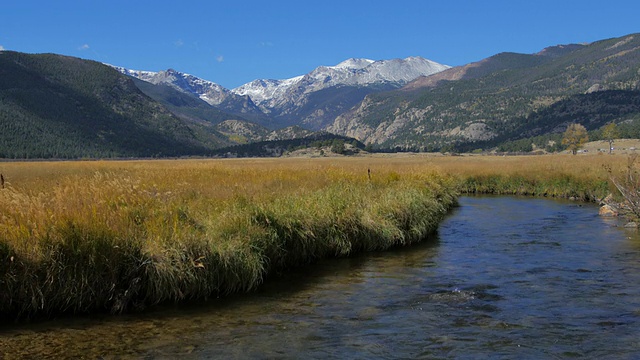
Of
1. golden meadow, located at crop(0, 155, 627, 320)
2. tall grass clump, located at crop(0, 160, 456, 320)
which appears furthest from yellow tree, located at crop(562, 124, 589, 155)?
tall grass clump, located at crop(0, 160, 456, 320)

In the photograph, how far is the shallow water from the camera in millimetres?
9164

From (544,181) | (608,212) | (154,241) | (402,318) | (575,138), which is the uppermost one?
(575,138)

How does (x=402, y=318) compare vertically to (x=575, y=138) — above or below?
below

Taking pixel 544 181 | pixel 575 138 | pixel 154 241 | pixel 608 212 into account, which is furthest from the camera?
pixel 575 138

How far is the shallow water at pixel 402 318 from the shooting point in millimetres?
9164

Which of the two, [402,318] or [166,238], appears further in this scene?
[166,238]

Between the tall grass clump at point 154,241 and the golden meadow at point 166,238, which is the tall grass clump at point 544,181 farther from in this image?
the tall grass clump at point 154,241

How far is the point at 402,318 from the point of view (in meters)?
10.9

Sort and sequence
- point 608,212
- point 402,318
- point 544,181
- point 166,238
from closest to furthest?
point 402,318 → point 166,238 → point 608,212 → point 544,181

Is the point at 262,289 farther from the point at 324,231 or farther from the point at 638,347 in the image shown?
the point at 638,347

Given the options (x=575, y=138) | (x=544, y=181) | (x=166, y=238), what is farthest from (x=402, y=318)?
(x=575, y=138)

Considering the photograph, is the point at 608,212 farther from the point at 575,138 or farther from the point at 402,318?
the point at 575,138

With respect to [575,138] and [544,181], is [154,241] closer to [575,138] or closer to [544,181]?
[544,181]

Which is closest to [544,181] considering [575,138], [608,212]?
[608,212]
